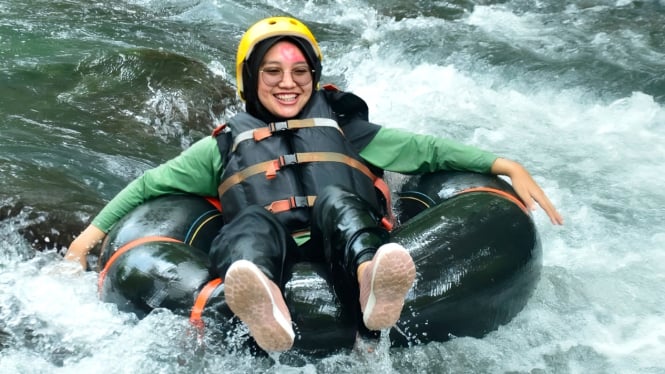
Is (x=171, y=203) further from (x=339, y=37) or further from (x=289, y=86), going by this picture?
(x=339, y=37)

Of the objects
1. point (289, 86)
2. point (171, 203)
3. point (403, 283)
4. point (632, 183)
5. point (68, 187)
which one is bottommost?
point (632, 183)

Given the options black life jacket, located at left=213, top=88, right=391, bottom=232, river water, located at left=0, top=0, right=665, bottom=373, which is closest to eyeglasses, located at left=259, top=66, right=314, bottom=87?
black life jacket, located at left=213, top=88, right=391, bottom=232

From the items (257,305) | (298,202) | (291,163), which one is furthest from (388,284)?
(291,163)

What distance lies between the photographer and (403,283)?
245cm

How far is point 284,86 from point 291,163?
37 centimetres

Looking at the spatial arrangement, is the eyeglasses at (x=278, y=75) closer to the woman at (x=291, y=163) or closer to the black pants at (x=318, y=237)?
the woman at (x=291, y=163)

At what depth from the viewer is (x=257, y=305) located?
2.44 m

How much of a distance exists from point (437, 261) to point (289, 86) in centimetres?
105

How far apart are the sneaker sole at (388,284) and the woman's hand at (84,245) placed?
1.57 meters

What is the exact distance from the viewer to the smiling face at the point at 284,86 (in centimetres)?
346

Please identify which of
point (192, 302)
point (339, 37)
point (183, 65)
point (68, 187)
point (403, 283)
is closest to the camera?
point (403, 283)

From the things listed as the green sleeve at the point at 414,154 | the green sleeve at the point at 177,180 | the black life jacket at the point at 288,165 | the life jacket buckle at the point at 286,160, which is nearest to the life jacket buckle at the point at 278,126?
the black life jacket at the point at 288,165

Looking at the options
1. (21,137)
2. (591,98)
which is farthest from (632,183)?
(21,137)

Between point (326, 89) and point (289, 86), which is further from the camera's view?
point (326, 89)
